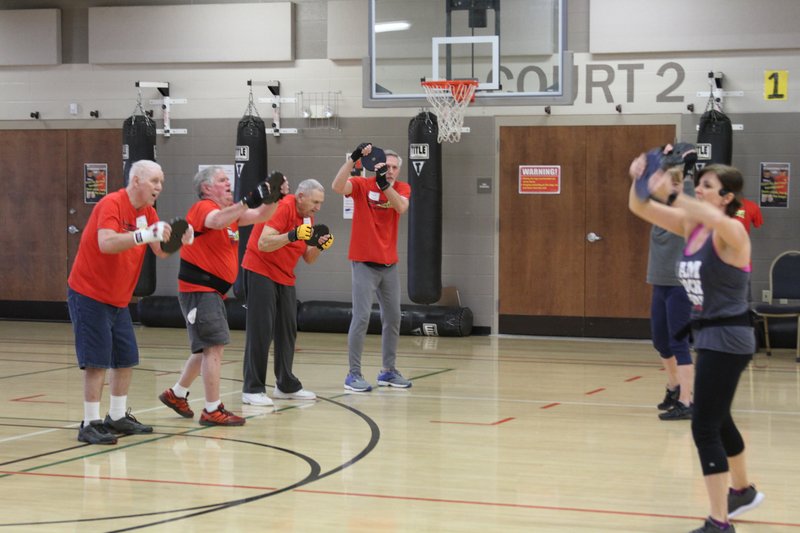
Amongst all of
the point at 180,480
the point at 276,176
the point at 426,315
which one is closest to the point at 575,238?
the point at 426,315

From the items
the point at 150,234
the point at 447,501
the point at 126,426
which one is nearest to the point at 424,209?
the point at 126,426

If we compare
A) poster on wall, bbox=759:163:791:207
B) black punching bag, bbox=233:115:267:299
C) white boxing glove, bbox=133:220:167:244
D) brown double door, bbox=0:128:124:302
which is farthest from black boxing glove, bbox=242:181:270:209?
brown double door, bbox=0:128:124:302

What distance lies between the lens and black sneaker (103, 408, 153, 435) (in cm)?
A: 643

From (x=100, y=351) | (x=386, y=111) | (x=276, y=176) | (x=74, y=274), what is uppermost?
(x=386, y=111)

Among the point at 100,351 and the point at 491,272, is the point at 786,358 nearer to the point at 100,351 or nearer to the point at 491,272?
the point at 491,272

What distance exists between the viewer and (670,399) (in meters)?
7.40

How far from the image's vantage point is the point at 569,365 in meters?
10.3

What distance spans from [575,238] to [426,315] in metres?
2.05

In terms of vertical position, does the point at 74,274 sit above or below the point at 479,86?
below

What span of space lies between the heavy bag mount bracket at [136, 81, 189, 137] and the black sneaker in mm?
7812

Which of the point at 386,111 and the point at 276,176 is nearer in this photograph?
the point at 276,176

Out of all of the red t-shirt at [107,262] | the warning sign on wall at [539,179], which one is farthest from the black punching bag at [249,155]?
the red t-shirt at [107,262]

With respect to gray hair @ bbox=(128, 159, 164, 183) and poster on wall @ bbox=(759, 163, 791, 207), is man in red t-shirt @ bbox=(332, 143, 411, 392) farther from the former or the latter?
poster on wall @ bbox=(759, 163, 791, 207)

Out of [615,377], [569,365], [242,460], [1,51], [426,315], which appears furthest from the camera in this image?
[1,51]
